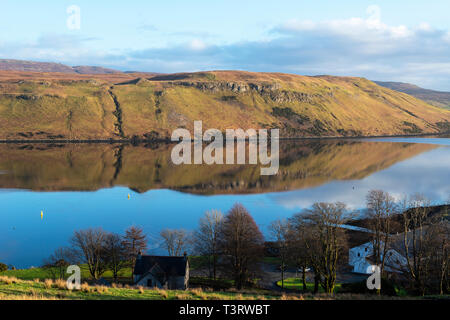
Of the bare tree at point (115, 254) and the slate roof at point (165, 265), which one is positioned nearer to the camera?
the slate roof at point (165, 265)

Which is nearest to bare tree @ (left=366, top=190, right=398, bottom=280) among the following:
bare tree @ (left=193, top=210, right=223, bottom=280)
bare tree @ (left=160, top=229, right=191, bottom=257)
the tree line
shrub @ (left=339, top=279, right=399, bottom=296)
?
the tree line

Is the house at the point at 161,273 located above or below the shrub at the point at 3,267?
above

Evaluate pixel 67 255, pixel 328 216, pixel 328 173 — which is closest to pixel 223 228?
pixel 328 216

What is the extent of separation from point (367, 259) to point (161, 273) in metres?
29.6

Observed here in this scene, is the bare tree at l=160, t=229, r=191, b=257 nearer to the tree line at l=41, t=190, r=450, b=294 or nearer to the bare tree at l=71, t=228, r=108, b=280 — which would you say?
the tree line at l=41, t=190, r=450, b=294

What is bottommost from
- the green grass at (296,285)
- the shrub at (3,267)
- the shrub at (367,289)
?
the green grass at (296,285)

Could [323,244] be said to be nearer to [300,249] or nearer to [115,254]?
[300,249]

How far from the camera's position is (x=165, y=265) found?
146 feet

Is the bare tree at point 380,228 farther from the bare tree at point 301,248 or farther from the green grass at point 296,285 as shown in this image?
the bare tree at point 301,248

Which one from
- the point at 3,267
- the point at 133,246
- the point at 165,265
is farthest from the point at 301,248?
the point at 3,267

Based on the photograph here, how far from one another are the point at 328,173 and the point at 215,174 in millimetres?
36361

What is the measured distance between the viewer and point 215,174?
12369 cm

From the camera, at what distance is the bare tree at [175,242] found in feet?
184

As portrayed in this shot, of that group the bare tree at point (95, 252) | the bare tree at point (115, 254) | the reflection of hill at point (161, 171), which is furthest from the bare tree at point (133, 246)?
the reflection of hill at point (161, 171)
